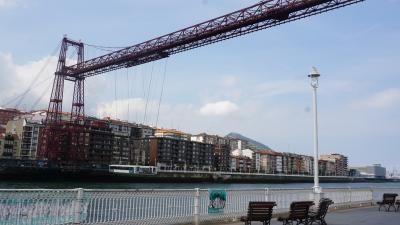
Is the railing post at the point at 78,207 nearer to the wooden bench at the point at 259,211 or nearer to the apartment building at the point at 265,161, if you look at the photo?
the wooden bench at the point at 259,211

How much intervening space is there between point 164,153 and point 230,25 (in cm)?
7422

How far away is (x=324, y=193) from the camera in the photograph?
13.0m

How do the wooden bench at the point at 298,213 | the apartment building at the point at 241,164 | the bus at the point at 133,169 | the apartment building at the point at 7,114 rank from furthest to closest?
the apartment building at the point at 241,164
the apartment building at the point at 7,114
the bus at the point at 133,169
the wooden bench at the point at 298,213

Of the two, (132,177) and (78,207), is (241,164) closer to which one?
(132,177)

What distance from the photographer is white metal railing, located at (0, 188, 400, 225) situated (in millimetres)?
6430

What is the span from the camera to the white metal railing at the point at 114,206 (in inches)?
253

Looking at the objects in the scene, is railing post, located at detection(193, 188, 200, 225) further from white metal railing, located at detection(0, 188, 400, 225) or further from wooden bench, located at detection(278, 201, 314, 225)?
wooden bench, located at detection(278, 201, 314, 225)

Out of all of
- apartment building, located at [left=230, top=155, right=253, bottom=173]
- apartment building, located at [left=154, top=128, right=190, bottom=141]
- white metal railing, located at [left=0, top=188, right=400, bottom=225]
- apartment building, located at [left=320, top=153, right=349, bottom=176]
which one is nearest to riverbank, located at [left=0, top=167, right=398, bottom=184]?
apartment building, located at [left=230, top=155, right=253, bottom=173]

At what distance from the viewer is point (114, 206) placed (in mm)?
7613

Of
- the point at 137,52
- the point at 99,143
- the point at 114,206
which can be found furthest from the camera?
the point at 99,143

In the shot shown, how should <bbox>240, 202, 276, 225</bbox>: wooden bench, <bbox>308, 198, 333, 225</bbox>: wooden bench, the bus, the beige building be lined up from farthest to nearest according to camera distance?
the beige building, the bus, <bbox>308, 198, 333, 225</bbox>: wooden bench, <bbox>240, 202, 276, 225</bbox>: wooden bench

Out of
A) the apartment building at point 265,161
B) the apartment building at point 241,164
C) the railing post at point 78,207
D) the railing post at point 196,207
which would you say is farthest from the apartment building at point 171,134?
the railing post at point 78,207

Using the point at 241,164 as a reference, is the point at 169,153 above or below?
above

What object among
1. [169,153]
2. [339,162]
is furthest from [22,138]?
[339,162]
